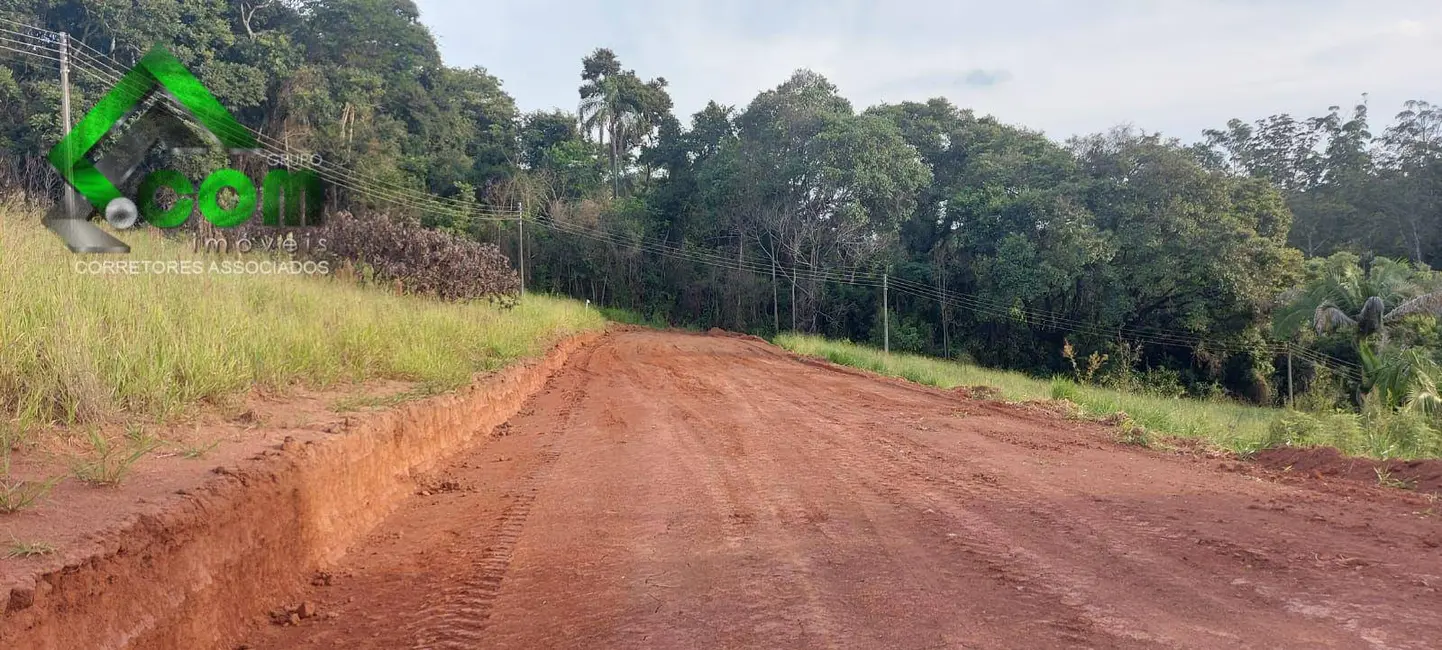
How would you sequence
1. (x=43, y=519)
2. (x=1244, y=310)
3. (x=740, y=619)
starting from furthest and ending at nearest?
(x=1244, y=310) < (x=740, y=619) < (x=43, y=519)

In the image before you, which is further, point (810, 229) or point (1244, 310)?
point (810, 229)

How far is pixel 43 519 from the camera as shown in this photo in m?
2.96

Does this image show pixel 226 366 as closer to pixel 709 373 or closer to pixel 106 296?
pixel 106 296

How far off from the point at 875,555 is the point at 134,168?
1801 cm

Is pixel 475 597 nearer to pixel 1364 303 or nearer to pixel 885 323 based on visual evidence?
pixel 885 323

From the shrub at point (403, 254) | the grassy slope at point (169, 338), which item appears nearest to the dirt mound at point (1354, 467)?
the grassy slope at point (169, 338)

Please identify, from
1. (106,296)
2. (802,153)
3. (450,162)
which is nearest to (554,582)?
(106,296)

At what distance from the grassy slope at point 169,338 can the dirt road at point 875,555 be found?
1457 millimetres

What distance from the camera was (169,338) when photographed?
5.07m

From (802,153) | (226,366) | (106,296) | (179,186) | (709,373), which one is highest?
(802,153)

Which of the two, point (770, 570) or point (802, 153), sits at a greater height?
point (802, 153)

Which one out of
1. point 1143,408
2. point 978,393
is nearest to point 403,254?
point 978,393

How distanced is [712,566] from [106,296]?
4.87 metres

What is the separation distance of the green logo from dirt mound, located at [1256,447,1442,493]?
1212 centimetres
